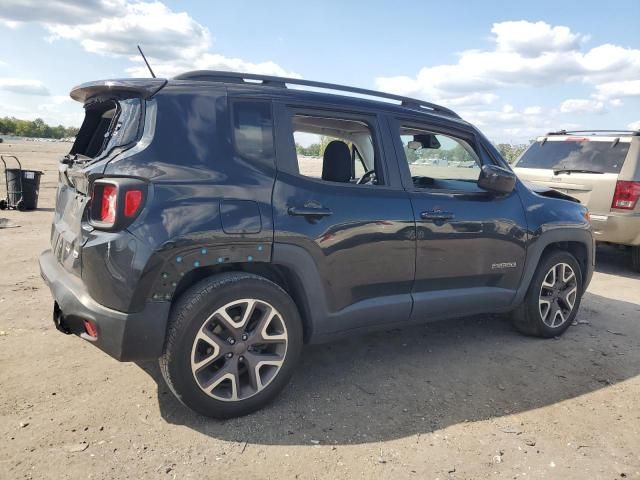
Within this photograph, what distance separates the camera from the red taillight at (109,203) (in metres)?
2.56

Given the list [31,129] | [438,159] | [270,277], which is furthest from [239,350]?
[31,129]

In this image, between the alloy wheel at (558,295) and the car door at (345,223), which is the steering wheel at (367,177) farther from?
the alloy wheel at (558,295)

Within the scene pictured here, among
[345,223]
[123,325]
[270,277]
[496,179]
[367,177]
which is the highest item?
[496,179]

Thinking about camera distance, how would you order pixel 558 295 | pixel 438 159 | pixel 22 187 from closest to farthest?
1. pixel 438 159
2. pixel 558 295
3. pixel 22 187

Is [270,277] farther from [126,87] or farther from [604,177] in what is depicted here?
[604,177]

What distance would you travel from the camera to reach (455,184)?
3945 mm

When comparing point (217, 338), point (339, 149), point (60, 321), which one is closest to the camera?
point (217, 338)

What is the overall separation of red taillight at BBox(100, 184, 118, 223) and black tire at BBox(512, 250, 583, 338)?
11.0ft

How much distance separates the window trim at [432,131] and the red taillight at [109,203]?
1.88 meters

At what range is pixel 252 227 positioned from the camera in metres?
Result: 2.84

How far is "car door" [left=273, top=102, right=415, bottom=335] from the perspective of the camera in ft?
9.90

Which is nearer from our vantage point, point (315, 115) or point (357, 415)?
point (357, 415)

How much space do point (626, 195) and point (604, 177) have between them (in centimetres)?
37

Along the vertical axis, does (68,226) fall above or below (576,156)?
below
